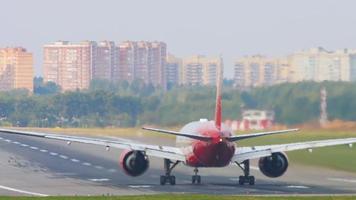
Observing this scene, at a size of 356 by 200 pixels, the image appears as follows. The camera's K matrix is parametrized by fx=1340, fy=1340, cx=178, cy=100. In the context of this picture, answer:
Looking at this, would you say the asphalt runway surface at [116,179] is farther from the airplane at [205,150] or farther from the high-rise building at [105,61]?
the high-rise building at [105,61]

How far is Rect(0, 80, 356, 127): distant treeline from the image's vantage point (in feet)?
210

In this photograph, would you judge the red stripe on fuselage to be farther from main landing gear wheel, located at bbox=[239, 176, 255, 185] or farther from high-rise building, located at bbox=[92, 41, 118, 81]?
high-rise building, located at bbox=[92, 41, 118, 81]

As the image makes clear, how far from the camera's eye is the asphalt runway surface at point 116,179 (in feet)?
156

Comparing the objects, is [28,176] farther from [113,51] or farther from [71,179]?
[113,51]

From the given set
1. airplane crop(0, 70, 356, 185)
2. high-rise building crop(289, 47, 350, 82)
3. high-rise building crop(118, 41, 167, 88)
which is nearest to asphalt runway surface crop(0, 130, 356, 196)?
airplane crop(0, 70, 356, 185)

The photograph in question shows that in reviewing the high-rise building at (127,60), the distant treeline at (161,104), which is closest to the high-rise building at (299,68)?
the distant treeline at (161,104)

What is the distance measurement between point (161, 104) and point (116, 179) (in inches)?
613

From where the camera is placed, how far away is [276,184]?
5253 cm

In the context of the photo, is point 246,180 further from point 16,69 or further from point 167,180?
point 16,69

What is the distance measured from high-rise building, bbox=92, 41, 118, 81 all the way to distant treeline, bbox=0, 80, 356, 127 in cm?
389

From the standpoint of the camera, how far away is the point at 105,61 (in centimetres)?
10400

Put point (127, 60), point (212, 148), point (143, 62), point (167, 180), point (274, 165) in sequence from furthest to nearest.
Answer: point (127, 60) < point (143, 62) < point (274, 165) < point (167, 180) < point (212, 148)

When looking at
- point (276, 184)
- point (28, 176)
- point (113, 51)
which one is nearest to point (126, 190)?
point (276, 184)

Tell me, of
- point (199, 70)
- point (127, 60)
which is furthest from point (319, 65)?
→ point (127, 60)
